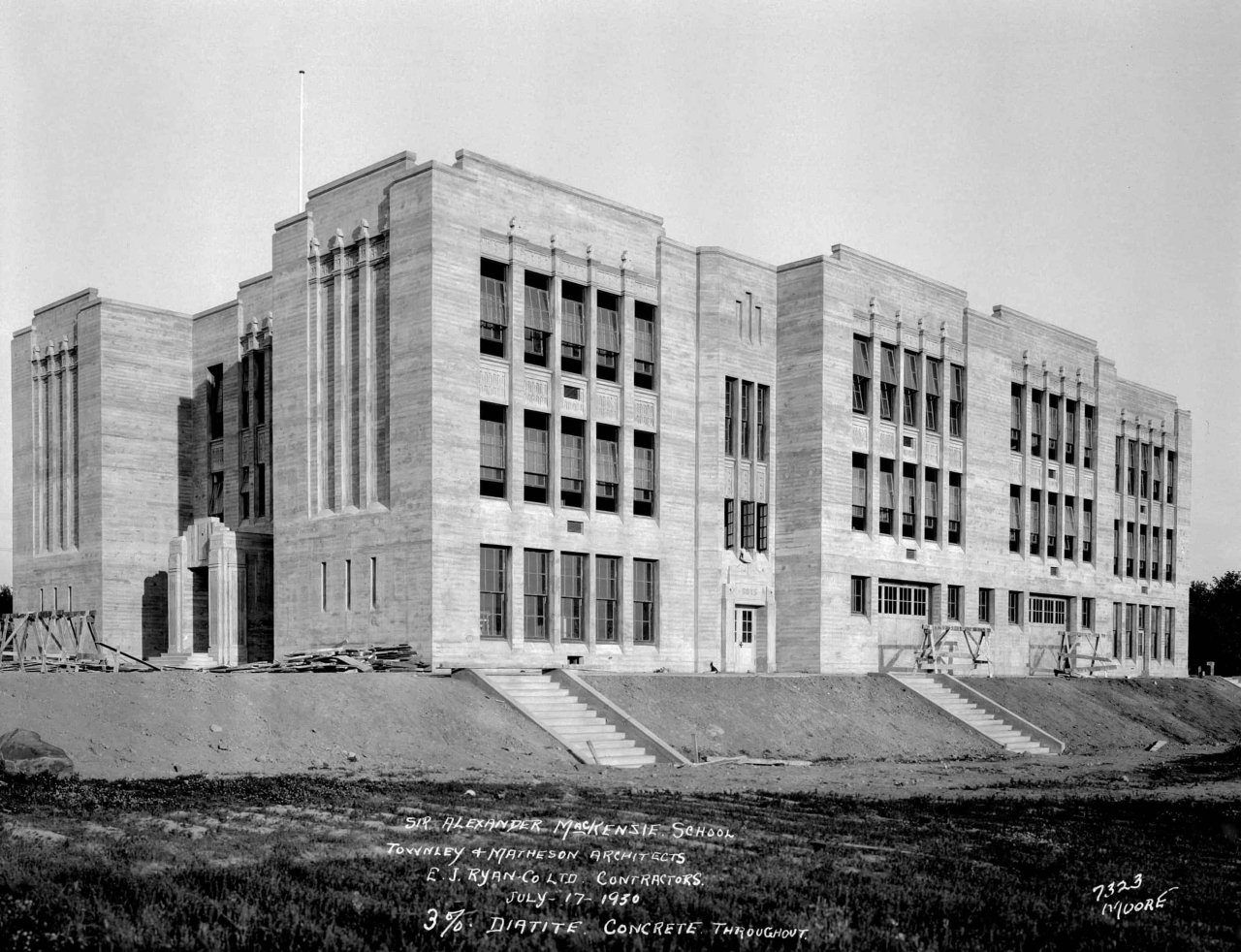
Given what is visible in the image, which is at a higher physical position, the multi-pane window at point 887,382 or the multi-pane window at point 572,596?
the multi-pane window at point 887,382

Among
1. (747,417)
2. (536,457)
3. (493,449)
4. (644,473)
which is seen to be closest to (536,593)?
(536,457)

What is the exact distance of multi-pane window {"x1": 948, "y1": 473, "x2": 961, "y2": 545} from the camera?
52750mm

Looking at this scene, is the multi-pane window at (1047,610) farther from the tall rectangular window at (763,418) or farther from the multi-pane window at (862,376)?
the tall rectangular window at (763,418)

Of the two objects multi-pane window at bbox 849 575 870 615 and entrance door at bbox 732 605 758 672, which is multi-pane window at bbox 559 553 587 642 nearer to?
entrance door at bbox 732 605 758 672

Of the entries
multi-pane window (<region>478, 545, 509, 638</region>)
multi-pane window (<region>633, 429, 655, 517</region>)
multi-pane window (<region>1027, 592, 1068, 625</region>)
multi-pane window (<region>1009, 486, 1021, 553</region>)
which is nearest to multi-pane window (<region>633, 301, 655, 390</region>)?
multi-pane window (<region>633, 429, 655, 517</region>)

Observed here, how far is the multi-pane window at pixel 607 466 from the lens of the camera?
135 feet

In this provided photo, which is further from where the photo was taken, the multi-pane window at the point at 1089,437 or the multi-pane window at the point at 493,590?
the multi-pane window at the point at 1089,437

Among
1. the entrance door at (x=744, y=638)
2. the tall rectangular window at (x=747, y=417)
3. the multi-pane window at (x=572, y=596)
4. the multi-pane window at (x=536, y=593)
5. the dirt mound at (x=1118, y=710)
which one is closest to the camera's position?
the multi-pane window at (x=536, y=593)

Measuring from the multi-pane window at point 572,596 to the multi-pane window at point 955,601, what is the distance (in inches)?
741

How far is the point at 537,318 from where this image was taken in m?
39.5

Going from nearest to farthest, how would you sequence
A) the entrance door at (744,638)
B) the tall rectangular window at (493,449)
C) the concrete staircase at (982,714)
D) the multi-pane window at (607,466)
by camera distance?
1. the tall rectangular window at (493,449)
2. the concrete staircase at (982,714)
3. the multi-pane window at (607,466)
4. the entrance door at (744,638)

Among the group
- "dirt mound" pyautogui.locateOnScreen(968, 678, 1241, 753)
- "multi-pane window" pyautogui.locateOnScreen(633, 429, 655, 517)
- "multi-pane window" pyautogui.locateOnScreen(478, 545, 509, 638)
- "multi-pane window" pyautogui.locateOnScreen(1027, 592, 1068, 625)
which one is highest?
"multi-pane window" pyautogui.locateOnScreen(633, 429, 655, 517)

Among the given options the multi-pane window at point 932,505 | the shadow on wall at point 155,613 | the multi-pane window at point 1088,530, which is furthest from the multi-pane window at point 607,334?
the multi-pane window at point 1088,530

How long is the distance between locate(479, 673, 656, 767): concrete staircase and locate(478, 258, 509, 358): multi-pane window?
1029 centimetres
